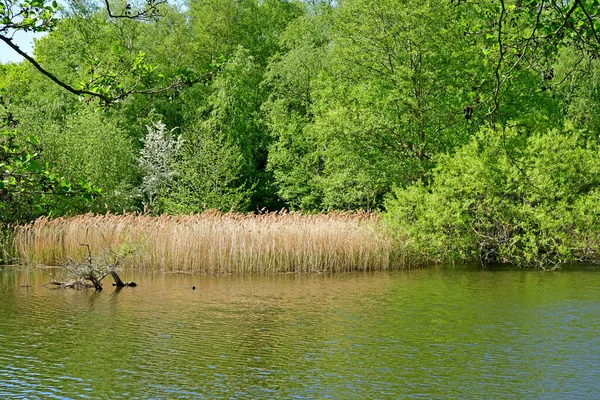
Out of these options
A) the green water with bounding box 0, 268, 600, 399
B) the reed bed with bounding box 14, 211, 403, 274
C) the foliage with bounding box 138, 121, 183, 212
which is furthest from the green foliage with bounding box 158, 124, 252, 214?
the green water with bounding box 0, 268, 600, 399

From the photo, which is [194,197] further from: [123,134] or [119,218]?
[119,218]

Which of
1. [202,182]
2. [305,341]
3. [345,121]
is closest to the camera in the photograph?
[305,341]

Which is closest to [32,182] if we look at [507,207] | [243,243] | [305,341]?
[305,341]

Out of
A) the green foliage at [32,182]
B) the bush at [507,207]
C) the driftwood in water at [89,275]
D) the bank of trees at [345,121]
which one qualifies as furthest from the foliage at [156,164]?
the green foliage at [32,182]

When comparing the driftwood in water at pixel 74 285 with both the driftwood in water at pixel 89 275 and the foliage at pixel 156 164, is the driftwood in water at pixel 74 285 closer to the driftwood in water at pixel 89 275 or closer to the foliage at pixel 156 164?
the driftwood in water at pixel 89 275

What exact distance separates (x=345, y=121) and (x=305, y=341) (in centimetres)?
1693

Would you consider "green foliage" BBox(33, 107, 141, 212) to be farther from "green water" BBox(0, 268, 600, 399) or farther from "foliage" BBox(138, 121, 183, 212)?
"green water" BBox(0, 268, 600, 399)

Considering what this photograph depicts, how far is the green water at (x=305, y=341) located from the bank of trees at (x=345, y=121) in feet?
7.73

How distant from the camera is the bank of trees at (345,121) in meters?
16.4

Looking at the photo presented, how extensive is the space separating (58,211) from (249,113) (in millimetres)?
17343

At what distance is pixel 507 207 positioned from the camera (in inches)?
850

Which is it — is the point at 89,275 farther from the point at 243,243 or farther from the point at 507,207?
the point at 507,207

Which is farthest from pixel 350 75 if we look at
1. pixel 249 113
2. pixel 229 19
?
pixel 229 19

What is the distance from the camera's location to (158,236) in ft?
68.2
